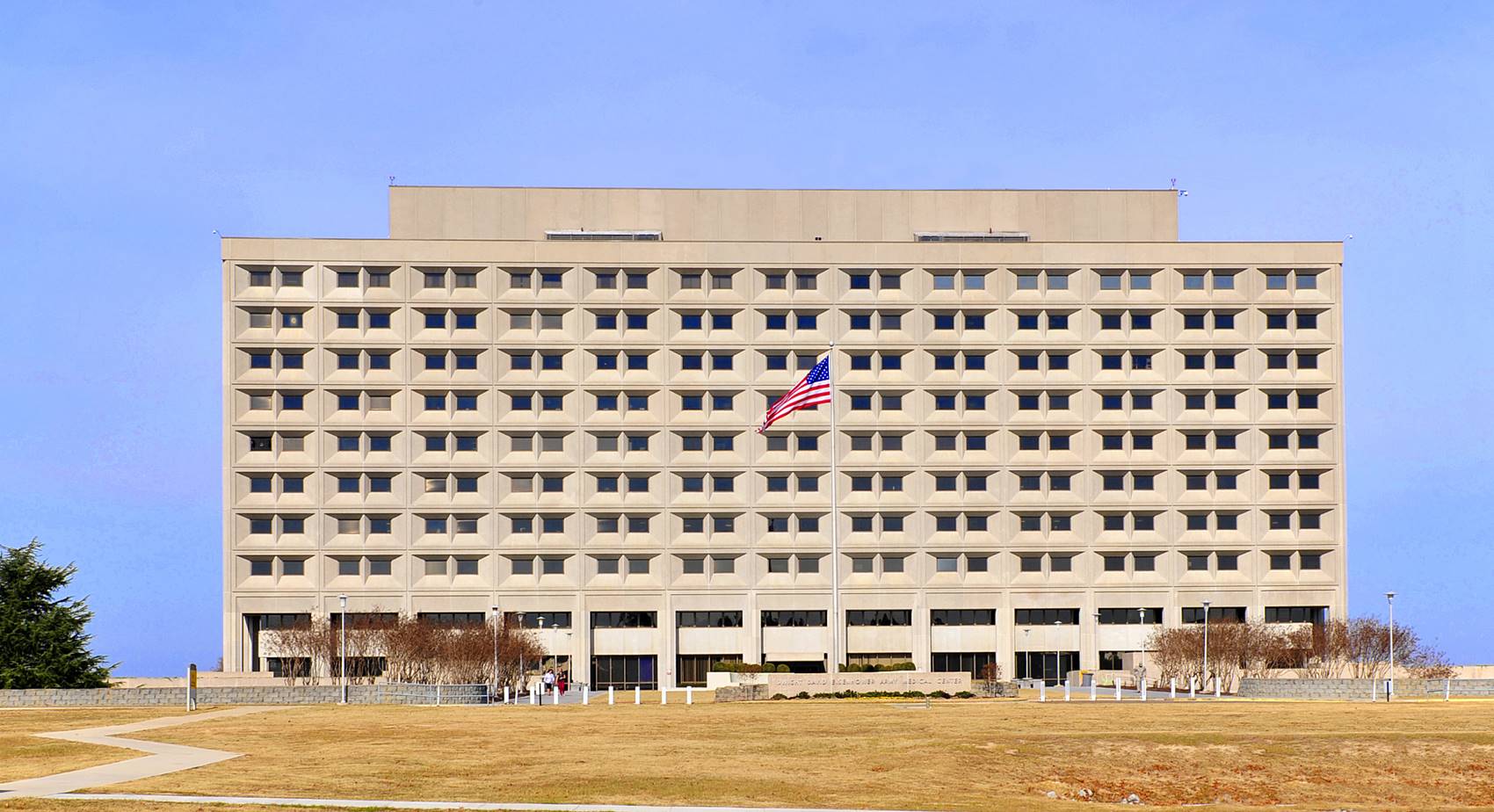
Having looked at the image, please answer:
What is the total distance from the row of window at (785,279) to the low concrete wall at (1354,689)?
5043cm

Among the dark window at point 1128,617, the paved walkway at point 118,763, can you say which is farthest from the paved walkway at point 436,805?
the dark window at point 1128,617

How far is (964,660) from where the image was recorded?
11712cm

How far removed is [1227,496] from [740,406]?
35924mm

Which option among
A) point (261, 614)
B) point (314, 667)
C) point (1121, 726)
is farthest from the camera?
point (261, 614)

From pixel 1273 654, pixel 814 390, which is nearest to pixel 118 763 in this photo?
pixel 814 390

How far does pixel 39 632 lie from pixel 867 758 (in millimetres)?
50299

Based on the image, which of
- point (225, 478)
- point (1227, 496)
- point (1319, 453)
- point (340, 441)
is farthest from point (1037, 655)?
point (225, 478)

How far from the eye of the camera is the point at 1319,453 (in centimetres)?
11844

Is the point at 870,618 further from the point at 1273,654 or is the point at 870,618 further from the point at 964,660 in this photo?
the point at 1273,654

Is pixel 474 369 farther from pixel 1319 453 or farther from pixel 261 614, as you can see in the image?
pixel 1319 453

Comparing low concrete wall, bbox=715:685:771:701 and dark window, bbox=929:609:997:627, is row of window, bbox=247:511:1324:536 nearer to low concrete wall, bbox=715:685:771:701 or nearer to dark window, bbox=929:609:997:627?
dark window, bbox=929:609:997:627

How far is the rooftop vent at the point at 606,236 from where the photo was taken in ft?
393

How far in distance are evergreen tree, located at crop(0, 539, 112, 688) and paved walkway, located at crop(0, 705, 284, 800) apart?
26.3 metres

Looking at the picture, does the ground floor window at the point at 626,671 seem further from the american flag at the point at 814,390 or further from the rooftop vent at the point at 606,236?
the american flag at the point at 814,390
